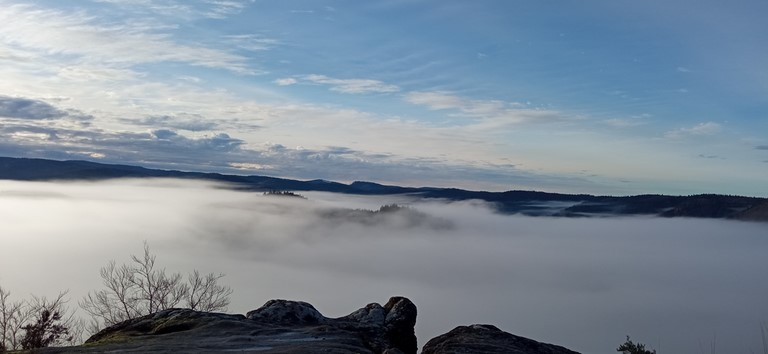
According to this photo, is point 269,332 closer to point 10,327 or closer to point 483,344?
point 483,344

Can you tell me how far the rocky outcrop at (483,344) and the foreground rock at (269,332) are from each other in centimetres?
108

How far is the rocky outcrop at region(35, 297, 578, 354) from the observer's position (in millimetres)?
15477

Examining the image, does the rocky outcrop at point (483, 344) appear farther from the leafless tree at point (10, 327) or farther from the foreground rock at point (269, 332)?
the leafless tree at point (10, 327)

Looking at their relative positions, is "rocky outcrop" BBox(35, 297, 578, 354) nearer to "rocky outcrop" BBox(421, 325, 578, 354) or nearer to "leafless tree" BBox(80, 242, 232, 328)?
"rocky outcrop" BBox(421, 325, 578, 354)

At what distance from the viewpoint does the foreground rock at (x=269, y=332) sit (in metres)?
15.4

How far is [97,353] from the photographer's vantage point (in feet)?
48.7

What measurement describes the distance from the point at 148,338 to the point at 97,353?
7.17 ft

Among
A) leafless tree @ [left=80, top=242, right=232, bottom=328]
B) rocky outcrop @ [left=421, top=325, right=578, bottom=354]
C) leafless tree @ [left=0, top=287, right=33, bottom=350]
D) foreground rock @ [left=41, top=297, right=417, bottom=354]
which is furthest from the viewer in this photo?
leafless tree @ [left=80, top=242, right=232, bottom=328]

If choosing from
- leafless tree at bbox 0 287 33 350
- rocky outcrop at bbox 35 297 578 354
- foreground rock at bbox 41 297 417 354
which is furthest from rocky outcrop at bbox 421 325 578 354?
leafless tree at bbox 0 287 33 350

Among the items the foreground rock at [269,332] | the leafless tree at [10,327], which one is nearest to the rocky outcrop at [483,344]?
the foreground rock at [269,332]

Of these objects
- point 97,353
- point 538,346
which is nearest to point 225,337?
point 97,353

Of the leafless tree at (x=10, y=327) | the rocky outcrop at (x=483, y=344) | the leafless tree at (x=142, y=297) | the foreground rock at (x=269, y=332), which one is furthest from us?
the leafless tree at (x=142, y=297)

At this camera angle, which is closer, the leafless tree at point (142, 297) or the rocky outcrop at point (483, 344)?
the rocky outcrop at point (483, 344)

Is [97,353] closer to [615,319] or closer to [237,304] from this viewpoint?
[237,304]
